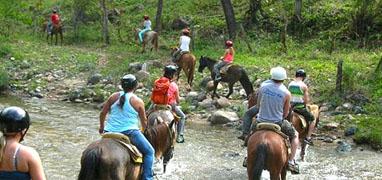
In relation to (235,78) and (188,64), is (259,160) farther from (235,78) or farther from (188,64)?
(188,64)

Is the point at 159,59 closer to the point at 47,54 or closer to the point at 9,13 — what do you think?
the point at 47,54

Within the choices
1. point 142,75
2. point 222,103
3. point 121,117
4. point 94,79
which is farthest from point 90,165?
point 94,79

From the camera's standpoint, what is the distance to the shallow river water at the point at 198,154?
1105 centimetres

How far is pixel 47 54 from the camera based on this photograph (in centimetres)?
2627

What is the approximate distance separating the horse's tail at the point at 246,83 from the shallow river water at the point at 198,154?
2.62 m

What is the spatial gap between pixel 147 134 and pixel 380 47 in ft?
58.0

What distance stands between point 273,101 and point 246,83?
10.2 m

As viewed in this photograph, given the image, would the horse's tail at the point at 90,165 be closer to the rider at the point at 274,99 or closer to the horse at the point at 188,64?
the rider at the point at 274,99

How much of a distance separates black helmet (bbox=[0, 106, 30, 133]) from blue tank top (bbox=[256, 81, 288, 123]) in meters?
4.73

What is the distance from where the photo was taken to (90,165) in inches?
263

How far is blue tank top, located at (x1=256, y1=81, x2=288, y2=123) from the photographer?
862 cm

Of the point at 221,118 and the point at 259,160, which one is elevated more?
the point at 259,160

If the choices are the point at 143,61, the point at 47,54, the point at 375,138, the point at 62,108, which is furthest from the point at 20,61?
the point at 375,138

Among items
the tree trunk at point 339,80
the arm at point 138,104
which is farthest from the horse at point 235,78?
the arm at point 138,104
